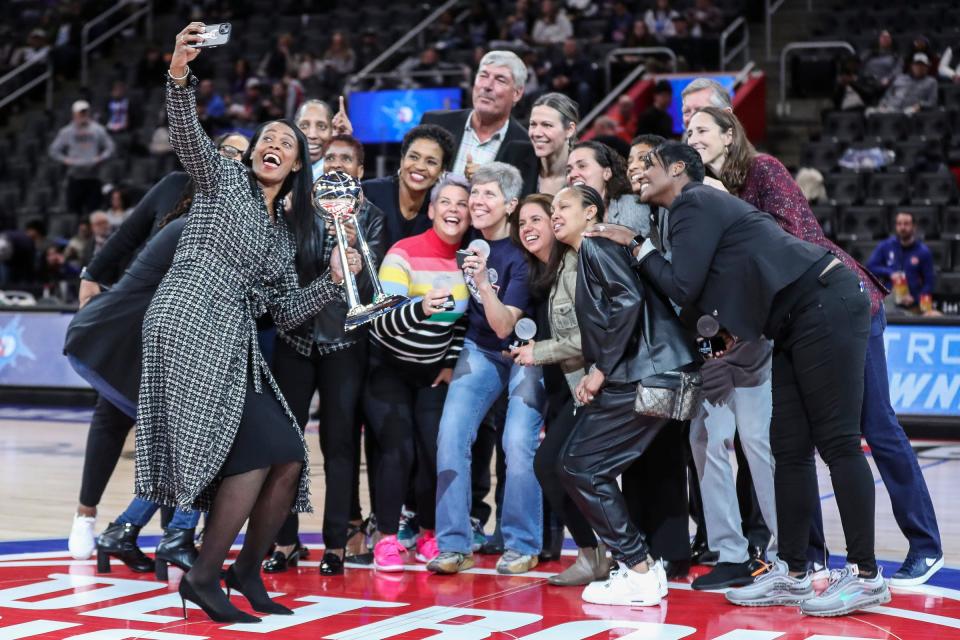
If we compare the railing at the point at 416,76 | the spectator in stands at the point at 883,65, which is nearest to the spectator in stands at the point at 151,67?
the railing at the point at 416,76

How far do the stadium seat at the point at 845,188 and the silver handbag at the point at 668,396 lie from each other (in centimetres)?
818

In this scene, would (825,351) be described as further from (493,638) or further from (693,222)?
(493,638)

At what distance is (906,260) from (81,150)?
9180 mm

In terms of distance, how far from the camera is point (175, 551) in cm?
473

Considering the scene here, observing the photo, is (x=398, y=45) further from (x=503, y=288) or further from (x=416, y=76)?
(x=503, y=288)

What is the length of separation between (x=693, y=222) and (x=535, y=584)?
1.41 metres

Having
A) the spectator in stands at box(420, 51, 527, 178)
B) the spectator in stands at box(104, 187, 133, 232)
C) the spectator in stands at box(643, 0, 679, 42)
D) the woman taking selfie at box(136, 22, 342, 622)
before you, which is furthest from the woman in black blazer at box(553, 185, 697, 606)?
the spectator in stands at box(643, 0, 679, 42)

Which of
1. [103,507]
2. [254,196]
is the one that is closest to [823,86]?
[103,507]

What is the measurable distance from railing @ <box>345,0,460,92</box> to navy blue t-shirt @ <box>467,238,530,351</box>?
33.3 feet

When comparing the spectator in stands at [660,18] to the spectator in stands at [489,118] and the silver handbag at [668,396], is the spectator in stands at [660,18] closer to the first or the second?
the spectator in stands at [489,118]

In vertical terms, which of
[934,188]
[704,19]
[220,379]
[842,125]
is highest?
[704,19]

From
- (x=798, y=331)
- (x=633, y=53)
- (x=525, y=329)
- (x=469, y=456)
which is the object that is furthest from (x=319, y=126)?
(x=633, y=53)

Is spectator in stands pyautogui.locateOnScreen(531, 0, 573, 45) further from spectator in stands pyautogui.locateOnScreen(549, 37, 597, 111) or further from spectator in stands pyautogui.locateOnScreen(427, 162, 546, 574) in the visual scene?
spectator in stands pyautogui.locateOnScreen(427, 162, 546, 574)

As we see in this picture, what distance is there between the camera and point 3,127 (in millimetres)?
17938
